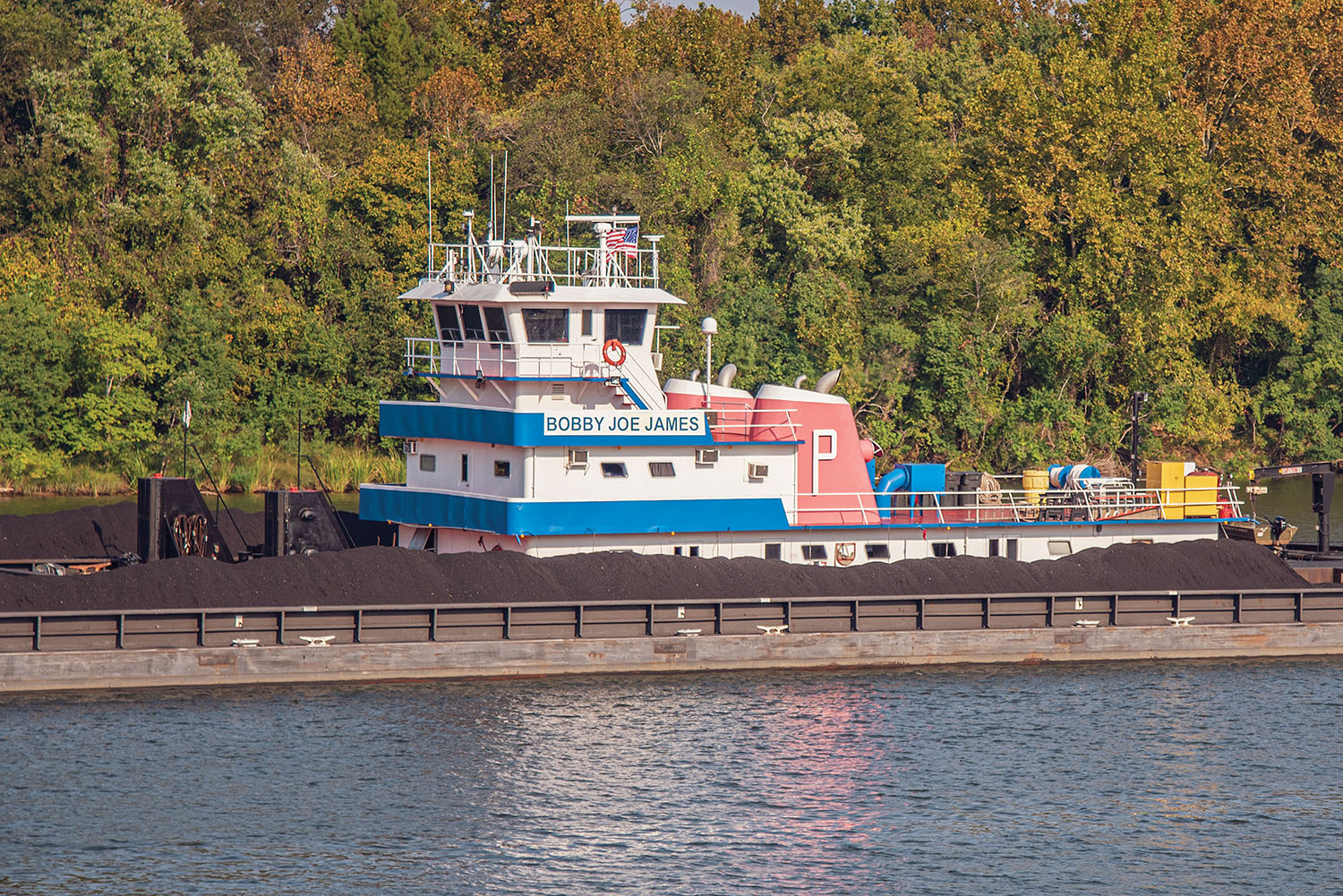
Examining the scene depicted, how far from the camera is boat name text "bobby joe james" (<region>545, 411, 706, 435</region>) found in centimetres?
3269

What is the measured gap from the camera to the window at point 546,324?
33.7m

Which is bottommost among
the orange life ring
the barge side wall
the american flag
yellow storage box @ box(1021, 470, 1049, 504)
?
the barge side wall

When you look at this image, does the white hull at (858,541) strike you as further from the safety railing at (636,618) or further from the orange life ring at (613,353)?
the orange life ring at (613,353)

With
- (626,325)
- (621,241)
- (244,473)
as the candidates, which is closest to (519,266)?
(621,241)

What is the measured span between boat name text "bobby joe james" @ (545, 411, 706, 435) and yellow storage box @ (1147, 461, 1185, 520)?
36.9 ft

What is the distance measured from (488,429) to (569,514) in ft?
7.31

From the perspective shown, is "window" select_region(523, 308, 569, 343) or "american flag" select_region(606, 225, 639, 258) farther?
"american flag" select_region(606, 225, 639, 258)

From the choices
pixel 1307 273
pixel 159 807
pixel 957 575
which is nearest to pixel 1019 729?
pixel 957 575

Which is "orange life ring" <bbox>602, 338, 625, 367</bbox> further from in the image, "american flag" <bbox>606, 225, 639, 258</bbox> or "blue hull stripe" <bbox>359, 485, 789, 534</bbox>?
"blue hull stripe" <bbox>359, 485, 789, 534</bbox>

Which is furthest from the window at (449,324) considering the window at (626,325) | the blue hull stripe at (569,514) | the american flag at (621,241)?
the american flag at (621,241)

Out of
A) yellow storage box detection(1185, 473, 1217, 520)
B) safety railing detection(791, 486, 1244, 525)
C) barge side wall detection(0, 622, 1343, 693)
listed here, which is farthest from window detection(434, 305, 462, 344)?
yellow storage box detection(1185, 473, 1217, 520)

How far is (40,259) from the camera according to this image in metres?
68.6

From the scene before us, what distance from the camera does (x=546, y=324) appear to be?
3378 cm

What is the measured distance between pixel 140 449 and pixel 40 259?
10.0 m
